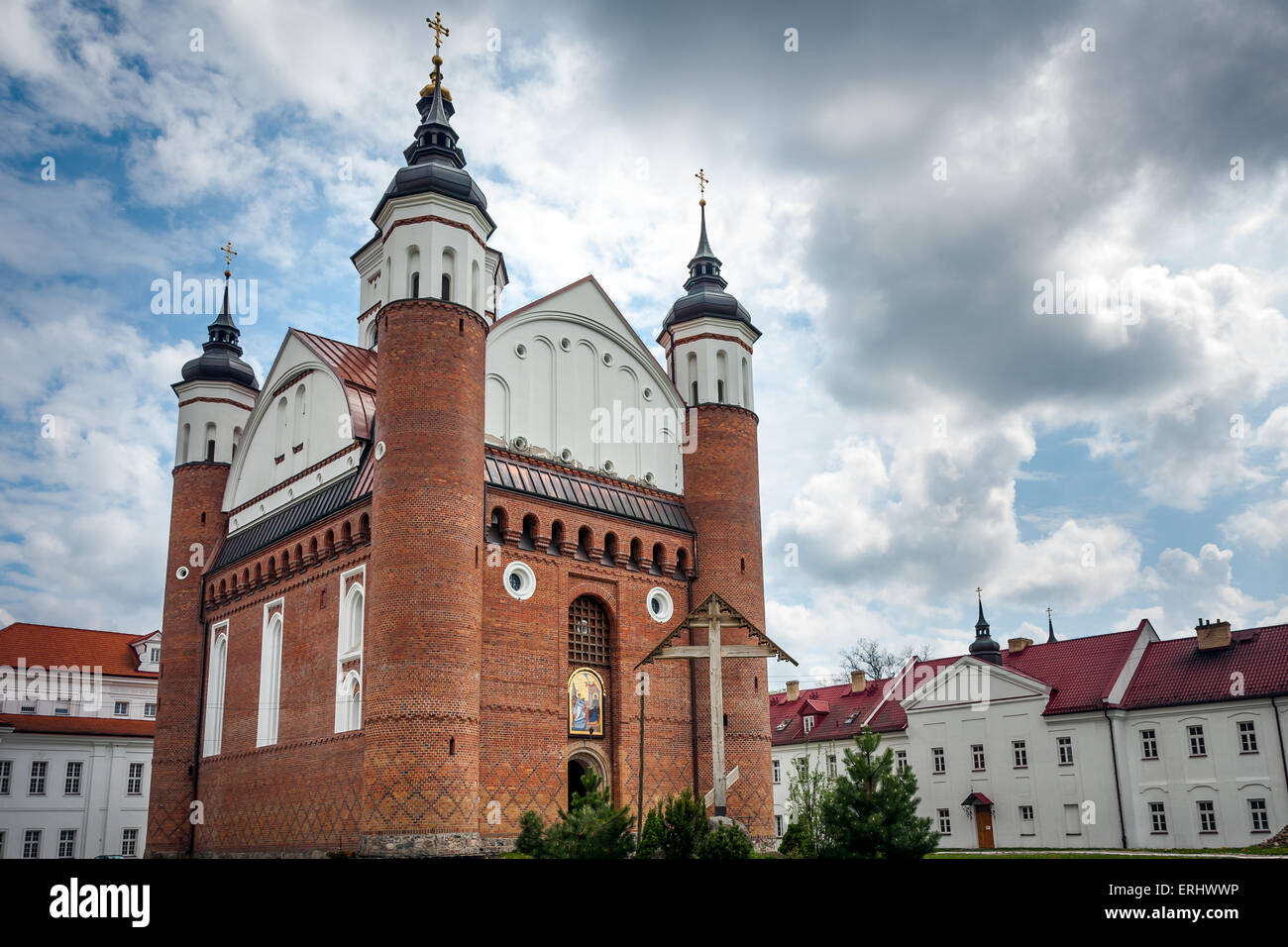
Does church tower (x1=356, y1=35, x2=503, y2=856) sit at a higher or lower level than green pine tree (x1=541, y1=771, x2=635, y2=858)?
higher

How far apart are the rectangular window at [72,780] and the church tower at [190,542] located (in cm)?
1050

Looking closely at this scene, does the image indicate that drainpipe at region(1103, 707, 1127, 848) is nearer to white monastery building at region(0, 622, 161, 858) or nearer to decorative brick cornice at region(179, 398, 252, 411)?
decorative brick cornice at region(179, 398, 252, 411)

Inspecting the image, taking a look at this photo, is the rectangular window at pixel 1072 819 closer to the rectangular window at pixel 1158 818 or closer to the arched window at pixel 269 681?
the rectangular window at pixel 1158 818

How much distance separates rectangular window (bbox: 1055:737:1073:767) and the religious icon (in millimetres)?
21878

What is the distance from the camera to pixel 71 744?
145 ft

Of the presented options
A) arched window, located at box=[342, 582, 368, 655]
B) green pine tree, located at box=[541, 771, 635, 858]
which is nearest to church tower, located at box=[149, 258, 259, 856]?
arched window, located at box=[342, 582, 368, 655]

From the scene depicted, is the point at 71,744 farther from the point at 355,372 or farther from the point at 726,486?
the point at 726,486

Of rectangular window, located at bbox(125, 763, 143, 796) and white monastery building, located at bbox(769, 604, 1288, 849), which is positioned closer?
white monastery building, located at bbox(769, 604, 1288, 849)

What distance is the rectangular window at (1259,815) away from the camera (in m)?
37.0

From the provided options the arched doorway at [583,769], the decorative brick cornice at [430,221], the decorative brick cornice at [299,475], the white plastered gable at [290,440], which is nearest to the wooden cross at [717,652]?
the arched doorway at [583,769]

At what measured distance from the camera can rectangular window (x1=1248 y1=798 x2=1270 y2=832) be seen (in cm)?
3697

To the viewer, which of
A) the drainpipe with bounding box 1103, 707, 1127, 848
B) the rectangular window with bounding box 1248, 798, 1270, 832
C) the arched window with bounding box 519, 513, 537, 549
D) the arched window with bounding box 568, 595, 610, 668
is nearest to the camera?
the arched window with bounding box 519, 513, 537, 549
